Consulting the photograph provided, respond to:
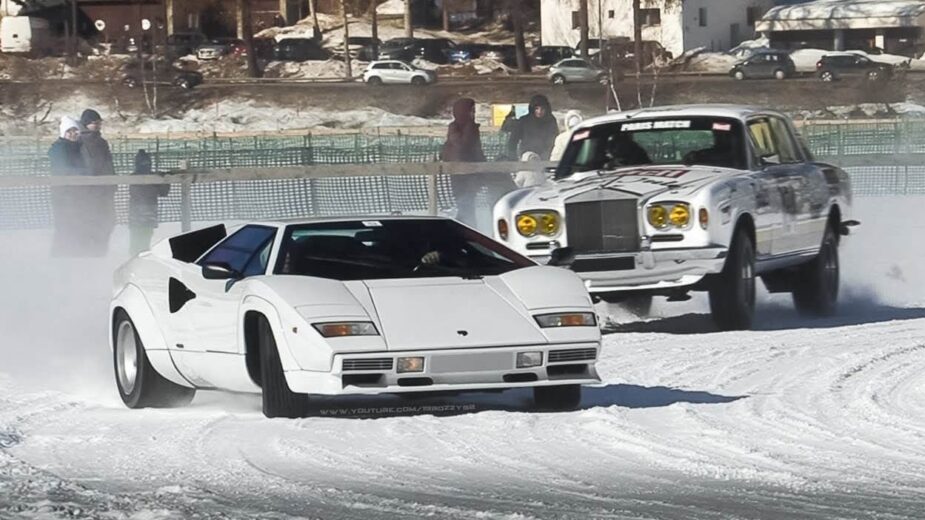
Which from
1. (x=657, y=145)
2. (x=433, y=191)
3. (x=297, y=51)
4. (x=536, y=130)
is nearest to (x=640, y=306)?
(x=657, y=145)

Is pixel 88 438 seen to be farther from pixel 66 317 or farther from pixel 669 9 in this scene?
pixel 669 9

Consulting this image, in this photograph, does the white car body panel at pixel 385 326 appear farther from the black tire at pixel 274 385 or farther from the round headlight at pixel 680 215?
the round headlight at pixel 680 215

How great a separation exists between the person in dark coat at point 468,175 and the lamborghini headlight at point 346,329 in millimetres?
12998

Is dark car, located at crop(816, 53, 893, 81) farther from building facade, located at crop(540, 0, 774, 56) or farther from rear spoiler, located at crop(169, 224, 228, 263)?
rear spoiler, located at crop(169, 224, 228, 263)

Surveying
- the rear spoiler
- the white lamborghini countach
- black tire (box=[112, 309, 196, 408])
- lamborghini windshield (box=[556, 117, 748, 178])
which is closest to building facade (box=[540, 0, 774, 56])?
lamborghini windshield (box=[556, 117, 748, 178])

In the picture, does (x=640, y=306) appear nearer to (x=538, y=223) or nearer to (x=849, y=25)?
(x=538, y=223)

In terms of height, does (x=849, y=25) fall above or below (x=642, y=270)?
below

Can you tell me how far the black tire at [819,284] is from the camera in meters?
16.8

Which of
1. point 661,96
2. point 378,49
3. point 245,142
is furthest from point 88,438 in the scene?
point 378,49

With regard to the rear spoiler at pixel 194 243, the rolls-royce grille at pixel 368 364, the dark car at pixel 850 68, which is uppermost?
the rear spoiler at pixel 194 243

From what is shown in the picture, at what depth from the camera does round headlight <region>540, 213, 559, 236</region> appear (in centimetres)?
1526

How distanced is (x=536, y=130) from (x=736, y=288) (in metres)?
8.60

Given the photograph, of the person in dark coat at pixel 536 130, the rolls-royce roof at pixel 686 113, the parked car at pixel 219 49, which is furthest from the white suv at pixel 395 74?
the rolls-royce roof at pixel 686 113

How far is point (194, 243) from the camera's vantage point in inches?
468
